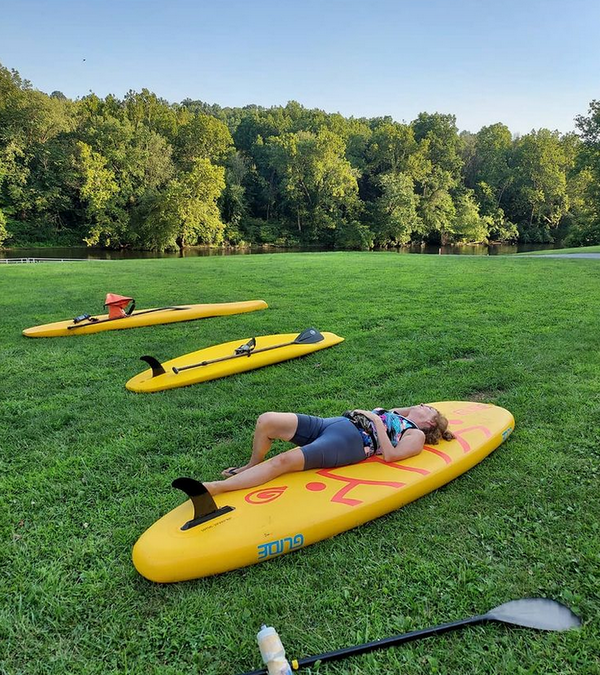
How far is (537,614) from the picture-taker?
2127 millimetres

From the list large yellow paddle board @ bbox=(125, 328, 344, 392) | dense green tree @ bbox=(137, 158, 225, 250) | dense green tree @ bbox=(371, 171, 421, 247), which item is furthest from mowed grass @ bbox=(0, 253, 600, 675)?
dense green tree @ bbox=(371, 171, 421, 247)

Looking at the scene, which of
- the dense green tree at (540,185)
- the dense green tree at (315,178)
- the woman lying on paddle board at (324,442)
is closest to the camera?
the woman lying on paddle board at (324,442)

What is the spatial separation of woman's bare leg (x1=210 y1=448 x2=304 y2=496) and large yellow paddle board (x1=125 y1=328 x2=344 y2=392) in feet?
6.68

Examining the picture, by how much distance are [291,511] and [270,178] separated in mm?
52707

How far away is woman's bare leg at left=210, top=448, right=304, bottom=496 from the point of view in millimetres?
2955

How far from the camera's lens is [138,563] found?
244 cm

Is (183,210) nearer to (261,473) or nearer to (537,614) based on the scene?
(261,473)

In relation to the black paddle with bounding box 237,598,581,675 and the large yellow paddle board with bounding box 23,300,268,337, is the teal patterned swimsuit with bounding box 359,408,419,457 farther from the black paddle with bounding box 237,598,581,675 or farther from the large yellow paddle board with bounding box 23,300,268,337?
the large yellow paddle board with bounding box 23,300,268,337

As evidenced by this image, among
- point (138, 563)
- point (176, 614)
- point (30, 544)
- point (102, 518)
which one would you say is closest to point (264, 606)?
point (176, 614)

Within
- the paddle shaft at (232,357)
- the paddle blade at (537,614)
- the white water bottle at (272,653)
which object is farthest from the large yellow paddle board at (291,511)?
the paddle shaft at (232,357)

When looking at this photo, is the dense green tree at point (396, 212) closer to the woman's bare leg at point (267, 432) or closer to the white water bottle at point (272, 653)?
the woman's bare leg at point (267, 432)

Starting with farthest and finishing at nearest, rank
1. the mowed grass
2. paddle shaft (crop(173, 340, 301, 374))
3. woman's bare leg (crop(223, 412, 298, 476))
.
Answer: paddle shaft (crop(173, 340, 301, 374))
woman's bare leg (crop(223, 412, 298, 476))
the mowed grass

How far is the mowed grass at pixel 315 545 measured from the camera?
2047mm

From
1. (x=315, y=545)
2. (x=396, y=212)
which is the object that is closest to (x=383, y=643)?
(x=315, y=545)
